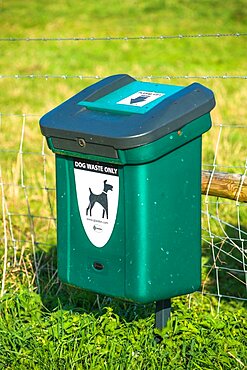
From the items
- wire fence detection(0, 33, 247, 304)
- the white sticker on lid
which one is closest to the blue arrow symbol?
the white sticker on lid

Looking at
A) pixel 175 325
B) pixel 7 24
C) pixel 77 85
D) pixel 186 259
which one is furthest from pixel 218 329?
pixel 7 24

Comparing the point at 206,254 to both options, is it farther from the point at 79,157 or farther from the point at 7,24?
the point at 7,24

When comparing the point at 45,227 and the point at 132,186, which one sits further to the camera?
the point at 45,227

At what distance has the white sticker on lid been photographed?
14.5ft

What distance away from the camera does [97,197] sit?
445cm

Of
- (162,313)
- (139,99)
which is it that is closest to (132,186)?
(139,99)

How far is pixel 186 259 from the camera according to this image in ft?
14.9

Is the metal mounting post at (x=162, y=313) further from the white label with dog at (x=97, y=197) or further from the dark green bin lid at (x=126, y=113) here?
the dark green bin lid at (x=126, y=113)

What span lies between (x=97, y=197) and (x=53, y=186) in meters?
3.33

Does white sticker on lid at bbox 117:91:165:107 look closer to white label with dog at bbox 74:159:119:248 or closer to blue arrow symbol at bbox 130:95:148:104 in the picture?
blue arrow symbol at bbox 130:95:148:104

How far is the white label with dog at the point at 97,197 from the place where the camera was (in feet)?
14.4

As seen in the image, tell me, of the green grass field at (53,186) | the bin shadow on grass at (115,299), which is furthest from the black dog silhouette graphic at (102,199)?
the bin shadow on grass at (115,299)

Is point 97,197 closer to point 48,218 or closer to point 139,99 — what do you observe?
point 139,99

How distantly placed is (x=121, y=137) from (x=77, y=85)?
7481 millimetres
